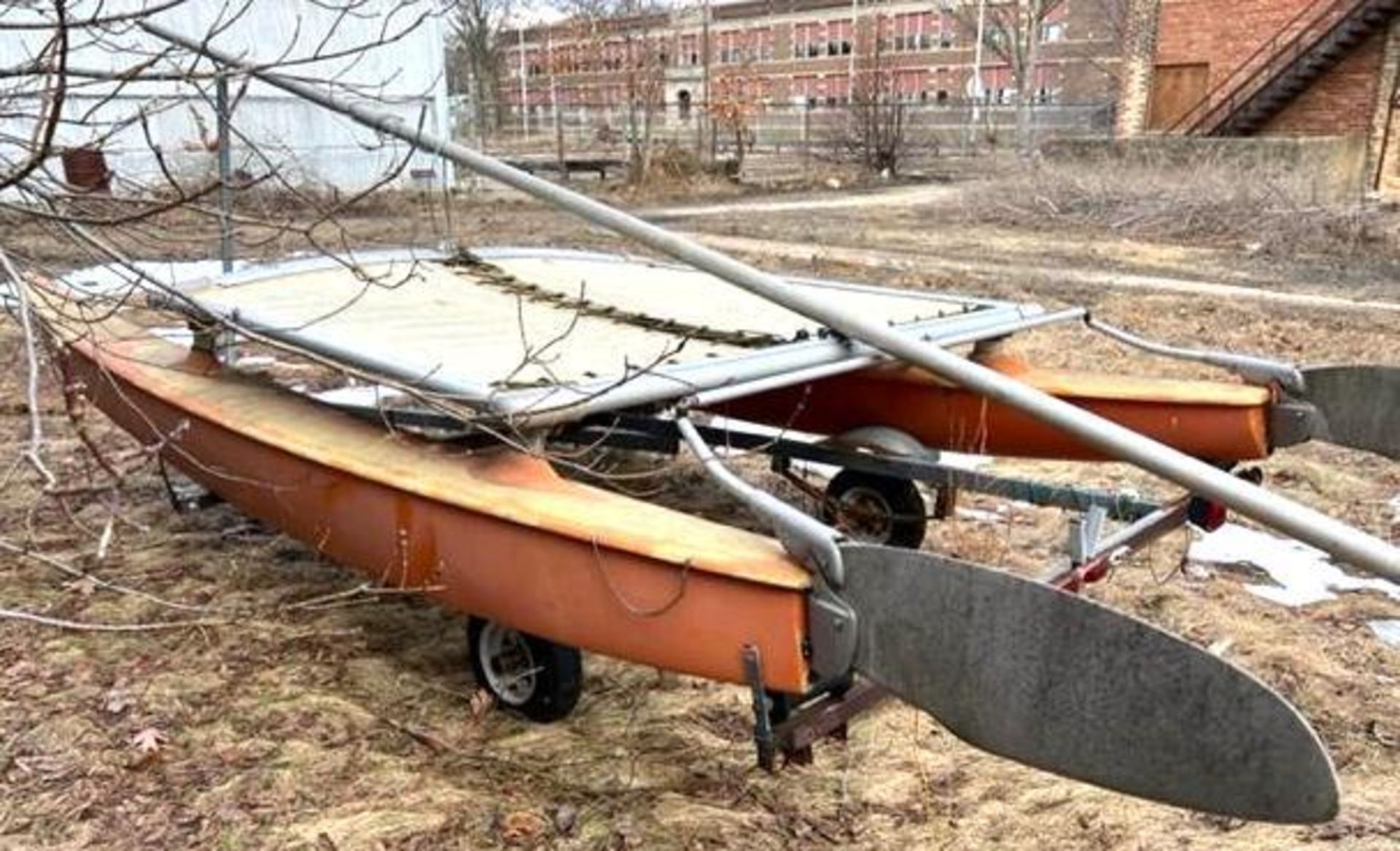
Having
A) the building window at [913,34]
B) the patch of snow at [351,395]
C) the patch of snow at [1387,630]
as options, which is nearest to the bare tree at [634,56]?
the patch of snow at [351,395]

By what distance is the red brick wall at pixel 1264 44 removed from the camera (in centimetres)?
1934

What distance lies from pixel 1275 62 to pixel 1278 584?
19.3 metres

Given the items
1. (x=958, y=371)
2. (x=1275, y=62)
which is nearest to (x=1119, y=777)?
(x=958, y=371)

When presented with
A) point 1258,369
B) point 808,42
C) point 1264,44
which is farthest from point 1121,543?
point 808,42

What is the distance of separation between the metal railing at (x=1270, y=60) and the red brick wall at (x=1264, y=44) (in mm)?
94

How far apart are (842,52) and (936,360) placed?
6517cm

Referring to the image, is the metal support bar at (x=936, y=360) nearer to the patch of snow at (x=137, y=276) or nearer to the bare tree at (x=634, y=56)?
the patch of snow at (x=137, y=276)

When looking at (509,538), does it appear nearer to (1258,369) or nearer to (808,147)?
(1258,369)

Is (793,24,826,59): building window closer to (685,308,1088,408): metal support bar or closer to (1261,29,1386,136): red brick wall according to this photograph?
(1261,29,1386,136): red brick wall

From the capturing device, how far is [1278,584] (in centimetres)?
396

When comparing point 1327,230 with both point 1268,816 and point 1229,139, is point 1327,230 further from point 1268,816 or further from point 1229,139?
point 1268,816

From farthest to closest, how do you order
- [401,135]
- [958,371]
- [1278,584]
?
1. [1278,584]
2. [401,135]
3. [958,371]

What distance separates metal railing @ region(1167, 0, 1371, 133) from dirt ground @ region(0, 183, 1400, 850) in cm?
1797

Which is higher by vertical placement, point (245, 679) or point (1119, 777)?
point (1119, 777)
